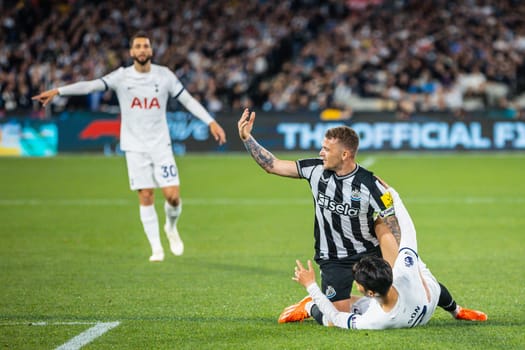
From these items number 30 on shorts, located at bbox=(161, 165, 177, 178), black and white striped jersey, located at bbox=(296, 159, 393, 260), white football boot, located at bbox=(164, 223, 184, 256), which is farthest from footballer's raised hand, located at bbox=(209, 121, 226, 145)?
black and white striped jersey, located at bbox=(296, 159, 393, 260)

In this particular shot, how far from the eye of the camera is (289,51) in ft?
102

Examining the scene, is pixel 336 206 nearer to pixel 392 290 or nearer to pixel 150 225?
pixel 392 290

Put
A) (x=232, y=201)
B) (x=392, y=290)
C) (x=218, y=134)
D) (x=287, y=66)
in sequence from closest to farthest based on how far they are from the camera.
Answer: (x=392, y=290), (x=218, y=134), (x=232, y=201), (x=287, y=66)

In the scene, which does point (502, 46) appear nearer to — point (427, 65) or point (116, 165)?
point (427, 65)

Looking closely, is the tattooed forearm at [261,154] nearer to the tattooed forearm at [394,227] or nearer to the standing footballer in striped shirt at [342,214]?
the standing footballer in striped shirt at [342,214]

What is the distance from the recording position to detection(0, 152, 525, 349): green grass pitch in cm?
640

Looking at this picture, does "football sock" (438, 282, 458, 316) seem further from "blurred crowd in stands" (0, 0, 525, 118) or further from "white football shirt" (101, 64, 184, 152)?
"blurred crowd in stands" (0, 0, 525, 118)

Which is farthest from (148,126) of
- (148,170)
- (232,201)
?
(232,201)

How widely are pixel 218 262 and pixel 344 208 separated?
3.50 m

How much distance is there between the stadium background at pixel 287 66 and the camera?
26.2 metres

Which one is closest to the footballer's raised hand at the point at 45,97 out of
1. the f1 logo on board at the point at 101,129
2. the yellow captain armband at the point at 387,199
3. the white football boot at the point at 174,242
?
the white football boot at the point at 174,242

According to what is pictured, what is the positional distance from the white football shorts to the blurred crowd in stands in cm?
1640

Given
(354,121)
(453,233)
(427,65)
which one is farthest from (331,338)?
(427,65)

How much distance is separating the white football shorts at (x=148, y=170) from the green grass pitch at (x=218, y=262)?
892mm
